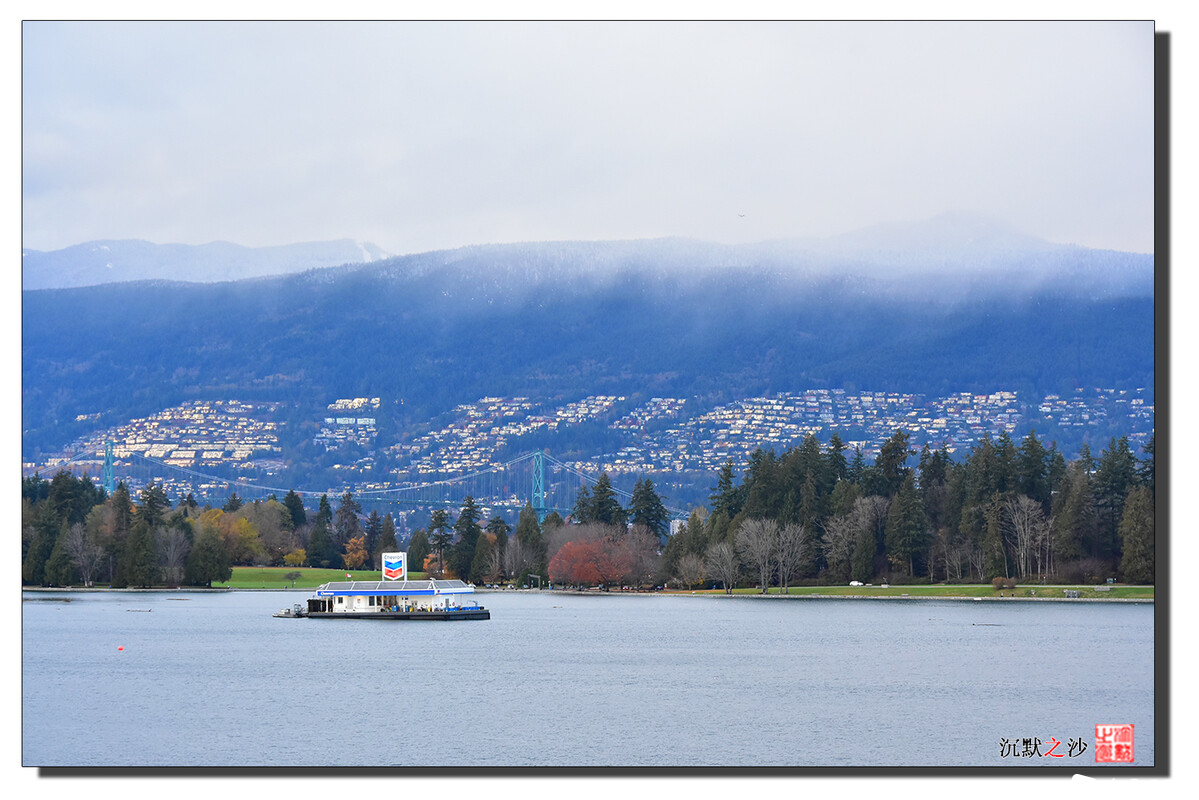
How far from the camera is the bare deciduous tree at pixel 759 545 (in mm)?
77562

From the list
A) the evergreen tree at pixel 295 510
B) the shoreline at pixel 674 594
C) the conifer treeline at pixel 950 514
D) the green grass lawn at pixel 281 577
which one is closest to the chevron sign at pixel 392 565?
the shoreline at pixel 674 594

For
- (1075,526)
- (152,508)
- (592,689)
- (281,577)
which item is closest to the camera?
(592,689)

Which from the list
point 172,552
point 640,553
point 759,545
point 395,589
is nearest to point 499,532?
point 640,553

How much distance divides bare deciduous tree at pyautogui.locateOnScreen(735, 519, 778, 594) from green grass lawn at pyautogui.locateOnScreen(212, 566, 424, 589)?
30.0 m

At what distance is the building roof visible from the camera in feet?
218

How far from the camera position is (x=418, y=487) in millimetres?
155500

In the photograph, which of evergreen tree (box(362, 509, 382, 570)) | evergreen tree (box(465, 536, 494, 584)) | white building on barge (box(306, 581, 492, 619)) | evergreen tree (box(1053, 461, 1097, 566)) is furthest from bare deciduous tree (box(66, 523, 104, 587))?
evergreen tree (box(1053, 461, 1097, 566))

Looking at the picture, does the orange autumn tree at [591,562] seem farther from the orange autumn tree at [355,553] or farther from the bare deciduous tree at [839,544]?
the orange autumn tree at [355,553]

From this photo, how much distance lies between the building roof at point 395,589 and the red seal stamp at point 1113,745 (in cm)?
4873

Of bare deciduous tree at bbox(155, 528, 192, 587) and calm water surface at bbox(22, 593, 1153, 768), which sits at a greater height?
bare deciduous tree at bbox(155, 528, 192, 587)

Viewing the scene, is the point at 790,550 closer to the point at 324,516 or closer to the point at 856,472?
the point at 856,472

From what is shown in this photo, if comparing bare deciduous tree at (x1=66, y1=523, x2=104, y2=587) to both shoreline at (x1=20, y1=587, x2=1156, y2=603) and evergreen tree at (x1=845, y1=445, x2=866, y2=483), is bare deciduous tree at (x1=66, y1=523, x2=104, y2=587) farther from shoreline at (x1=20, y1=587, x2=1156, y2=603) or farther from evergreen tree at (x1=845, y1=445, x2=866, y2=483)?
evergreen tree at (x1=845, y1=445, x2=866, y2=483)

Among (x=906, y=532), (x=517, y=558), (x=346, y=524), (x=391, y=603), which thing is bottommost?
(x=391, y=603)

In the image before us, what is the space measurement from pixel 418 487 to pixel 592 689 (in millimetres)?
122567
